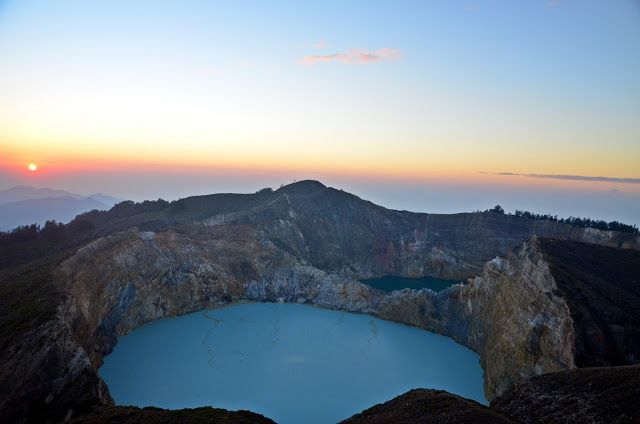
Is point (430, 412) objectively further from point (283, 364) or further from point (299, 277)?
point (299, 277)

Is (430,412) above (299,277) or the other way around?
above

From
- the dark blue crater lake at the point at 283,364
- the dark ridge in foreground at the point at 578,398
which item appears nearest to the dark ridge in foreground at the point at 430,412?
the dark ridge in foreground at the point at 578,398

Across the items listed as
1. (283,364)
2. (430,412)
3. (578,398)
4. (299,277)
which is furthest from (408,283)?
(578,398)

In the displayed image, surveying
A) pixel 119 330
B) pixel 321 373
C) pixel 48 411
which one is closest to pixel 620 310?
pixel 321 373

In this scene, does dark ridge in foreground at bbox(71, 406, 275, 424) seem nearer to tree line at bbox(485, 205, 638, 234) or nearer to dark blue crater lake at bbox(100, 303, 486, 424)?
dark blue crater lake at bbox(100, 303, 486, 424)

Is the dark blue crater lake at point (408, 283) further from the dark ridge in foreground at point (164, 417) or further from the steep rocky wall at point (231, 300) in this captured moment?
the dark ridge in foreground at point (164, 417)

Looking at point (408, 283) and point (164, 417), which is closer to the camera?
point (164, 417)

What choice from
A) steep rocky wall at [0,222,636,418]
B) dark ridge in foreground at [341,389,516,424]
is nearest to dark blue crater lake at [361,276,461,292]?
steep rocky wall at [0,222,636,418]
